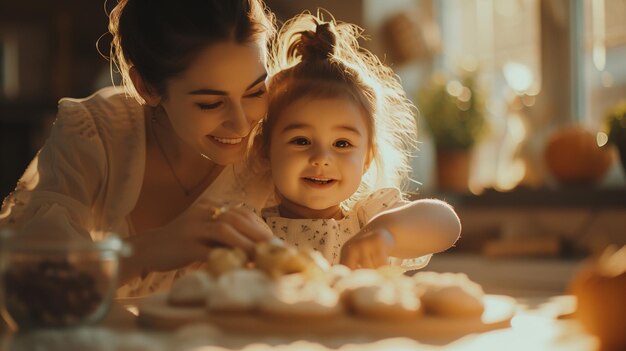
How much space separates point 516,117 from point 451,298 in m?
2.99

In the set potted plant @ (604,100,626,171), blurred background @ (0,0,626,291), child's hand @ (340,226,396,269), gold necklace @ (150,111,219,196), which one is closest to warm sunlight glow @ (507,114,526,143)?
blurred background @ (0,0,626,291)

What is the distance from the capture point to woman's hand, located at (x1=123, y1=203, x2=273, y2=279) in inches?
42.4

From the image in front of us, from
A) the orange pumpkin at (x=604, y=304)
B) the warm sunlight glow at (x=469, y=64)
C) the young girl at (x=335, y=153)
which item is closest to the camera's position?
the orange pumpkin at (x=604, y=304)

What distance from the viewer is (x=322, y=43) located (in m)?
1.59

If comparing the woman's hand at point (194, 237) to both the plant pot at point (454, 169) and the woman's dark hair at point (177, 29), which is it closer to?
the woman's dark hair at point (177, 29)

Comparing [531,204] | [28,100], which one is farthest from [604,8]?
[28,100]

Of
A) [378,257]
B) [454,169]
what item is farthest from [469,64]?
[378,257]

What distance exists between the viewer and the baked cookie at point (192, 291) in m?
0.90

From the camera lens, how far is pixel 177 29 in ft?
5.11

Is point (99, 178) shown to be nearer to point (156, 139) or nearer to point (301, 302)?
point (156, 139)

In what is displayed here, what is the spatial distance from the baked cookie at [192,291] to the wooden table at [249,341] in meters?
0.06

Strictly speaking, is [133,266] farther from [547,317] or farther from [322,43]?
[547,317]

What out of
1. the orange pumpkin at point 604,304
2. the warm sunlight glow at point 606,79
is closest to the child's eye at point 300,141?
the orange pumpkin at point 604,304

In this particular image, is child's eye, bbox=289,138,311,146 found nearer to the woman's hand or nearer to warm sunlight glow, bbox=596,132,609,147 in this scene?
Result: the woman's hand
